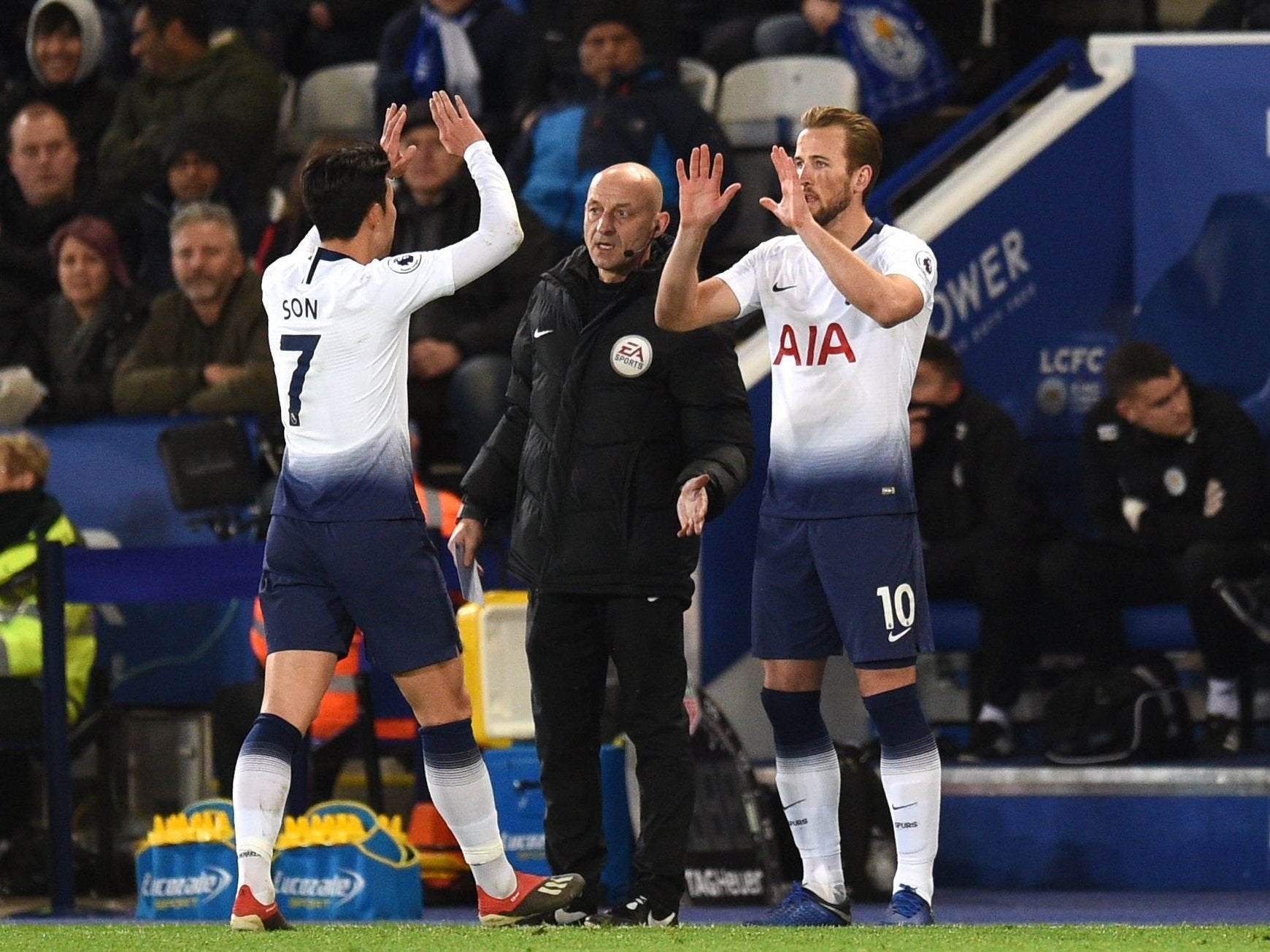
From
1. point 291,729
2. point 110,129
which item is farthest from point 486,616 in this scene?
point 110,129

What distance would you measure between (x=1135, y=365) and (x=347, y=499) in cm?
332

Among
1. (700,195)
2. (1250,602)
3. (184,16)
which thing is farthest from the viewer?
(184,16)

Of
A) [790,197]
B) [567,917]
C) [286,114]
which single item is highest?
[286,114]

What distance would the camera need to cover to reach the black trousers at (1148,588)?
25.0ft

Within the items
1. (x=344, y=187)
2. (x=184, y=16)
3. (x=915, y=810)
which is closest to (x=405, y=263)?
(x=344, y=187)

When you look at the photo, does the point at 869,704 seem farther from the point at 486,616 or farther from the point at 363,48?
the point at 363,48

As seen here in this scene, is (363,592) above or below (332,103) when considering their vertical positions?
below

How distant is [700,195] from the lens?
5.50m

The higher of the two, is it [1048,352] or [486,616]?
[1048,352]

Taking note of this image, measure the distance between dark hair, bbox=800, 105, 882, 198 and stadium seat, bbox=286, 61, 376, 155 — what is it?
5.22 meters

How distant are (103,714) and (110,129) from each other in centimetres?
325

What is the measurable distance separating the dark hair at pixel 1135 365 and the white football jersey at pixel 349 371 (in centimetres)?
311

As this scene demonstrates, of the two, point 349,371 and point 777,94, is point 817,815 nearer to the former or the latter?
point 349,371

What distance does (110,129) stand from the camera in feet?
34.1
